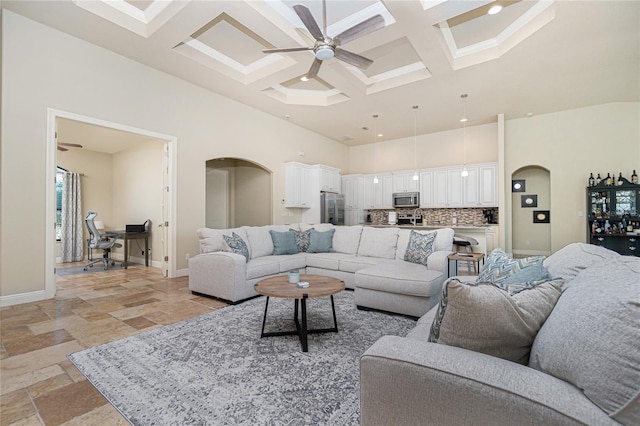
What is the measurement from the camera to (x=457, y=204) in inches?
283

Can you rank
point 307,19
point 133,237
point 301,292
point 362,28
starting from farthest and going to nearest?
1. point 133,237
2. point 362,28
3. point 307,19
4. point 301,292

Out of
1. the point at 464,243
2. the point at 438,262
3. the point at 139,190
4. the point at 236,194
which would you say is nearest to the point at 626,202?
the point at 464,243

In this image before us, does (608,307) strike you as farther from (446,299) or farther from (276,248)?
(276,248)

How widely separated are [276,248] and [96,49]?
3833 mm

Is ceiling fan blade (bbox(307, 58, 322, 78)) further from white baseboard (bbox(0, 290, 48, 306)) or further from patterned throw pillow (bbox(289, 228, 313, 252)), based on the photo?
white baseboard (bbox(0, 290, 48, 306))

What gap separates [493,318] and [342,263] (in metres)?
3.27

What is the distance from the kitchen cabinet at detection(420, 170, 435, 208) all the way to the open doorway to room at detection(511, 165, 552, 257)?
1955 mm

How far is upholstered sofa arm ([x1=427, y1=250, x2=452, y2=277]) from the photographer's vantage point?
132 inches

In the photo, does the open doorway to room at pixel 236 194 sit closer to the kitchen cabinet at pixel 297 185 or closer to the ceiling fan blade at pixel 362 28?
the kitchen cabinet at pixel 297 185

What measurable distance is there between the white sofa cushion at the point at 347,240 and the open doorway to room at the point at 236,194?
248 cm

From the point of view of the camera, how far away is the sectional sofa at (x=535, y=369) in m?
0.77

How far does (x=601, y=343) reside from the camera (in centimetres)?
81

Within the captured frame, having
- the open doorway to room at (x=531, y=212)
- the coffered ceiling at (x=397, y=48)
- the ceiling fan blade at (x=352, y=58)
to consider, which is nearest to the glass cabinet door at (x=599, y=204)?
the open doorway to room at (x=531, y=212)

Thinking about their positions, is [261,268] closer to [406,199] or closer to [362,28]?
[362,28]
